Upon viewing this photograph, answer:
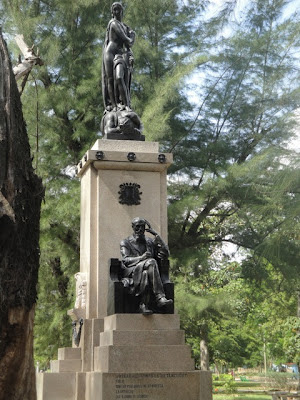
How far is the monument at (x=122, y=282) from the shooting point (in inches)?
317

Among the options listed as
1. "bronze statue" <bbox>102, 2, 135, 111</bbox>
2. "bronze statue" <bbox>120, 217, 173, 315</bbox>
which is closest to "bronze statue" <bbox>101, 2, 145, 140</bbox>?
"bronze statue" <bbox>102, 2, 135, 111</bbox>

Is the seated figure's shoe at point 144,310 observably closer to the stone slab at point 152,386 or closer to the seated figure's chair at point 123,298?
the seated figure's chair at point 123,298

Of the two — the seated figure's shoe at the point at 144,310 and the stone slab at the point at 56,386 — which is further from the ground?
the seated figure's shoe at the point at 144,310

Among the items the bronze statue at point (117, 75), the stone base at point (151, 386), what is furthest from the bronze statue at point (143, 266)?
the bronze statue at point (117, 75)

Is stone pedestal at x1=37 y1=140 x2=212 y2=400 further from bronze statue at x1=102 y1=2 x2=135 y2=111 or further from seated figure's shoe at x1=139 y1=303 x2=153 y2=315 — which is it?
bronze statue at x1=102 y1=2 x2=135 y2=111

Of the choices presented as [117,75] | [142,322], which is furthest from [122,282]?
[117,75]

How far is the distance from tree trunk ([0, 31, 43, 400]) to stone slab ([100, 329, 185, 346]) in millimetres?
5347

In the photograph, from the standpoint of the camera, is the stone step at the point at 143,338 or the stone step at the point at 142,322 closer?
the stone step at the point at 143,338

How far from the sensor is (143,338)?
8.23 metres

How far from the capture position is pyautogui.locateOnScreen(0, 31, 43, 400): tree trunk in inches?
103

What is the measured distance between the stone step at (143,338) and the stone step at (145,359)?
105 mm

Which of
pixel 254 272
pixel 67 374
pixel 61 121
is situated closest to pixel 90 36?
pixel 61 121

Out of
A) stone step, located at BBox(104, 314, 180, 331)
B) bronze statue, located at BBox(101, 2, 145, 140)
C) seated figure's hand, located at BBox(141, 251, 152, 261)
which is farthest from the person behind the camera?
bronze statue, located at BBox(101, 2, 145, 140)

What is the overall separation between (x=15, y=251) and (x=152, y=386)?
5726 millimetres
